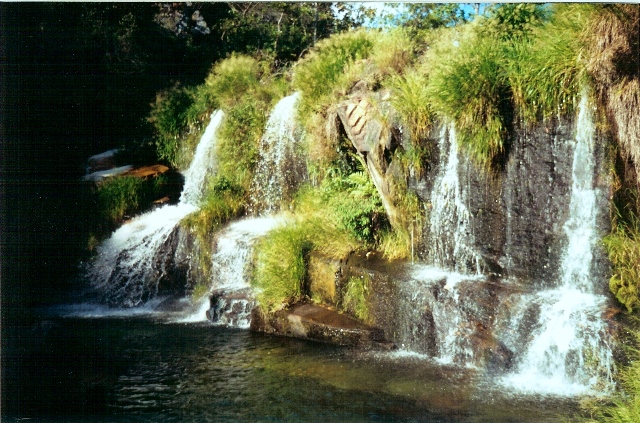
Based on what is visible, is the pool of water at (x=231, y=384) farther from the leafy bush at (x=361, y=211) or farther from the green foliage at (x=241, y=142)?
the green foliage at (x=241, y=142)

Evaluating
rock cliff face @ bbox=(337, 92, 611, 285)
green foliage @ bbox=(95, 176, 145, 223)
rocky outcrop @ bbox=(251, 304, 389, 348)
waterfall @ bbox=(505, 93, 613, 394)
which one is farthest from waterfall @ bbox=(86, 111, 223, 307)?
waterfall @ bbox=(505, 93, 613, 394)

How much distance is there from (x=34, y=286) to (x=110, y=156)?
1437mm

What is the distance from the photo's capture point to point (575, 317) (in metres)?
3.53

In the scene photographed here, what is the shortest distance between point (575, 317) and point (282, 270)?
88.9 inches

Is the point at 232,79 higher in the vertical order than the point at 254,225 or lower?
higher

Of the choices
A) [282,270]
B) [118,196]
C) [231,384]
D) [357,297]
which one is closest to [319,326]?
[357,297]

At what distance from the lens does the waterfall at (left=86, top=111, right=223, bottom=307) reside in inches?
209

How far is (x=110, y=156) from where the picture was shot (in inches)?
198

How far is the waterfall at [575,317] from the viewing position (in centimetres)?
346

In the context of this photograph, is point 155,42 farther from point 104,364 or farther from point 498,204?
point 498,204

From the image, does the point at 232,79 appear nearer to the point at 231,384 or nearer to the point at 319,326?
the point at 319,326

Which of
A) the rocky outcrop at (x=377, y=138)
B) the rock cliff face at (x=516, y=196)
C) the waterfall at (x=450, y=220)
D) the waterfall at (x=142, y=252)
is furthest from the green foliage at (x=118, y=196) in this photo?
the waterfall at (x=450, y=220)

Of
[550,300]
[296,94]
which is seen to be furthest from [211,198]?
[550,300]

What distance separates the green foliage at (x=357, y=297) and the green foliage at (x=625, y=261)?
1.67 metres
